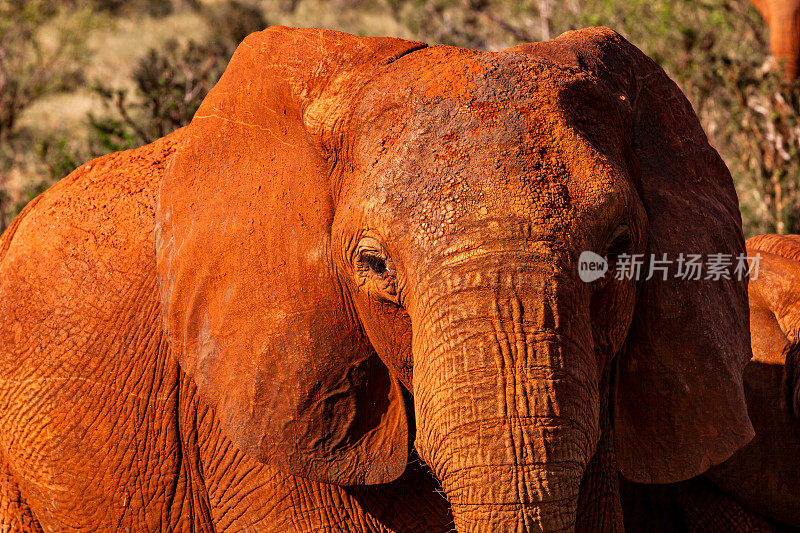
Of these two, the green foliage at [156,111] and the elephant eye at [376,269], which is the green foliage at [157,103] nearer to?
the green foliage at [156,111]

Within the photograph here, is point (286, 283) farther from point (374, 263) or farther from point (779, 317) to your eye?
point (779, 317)

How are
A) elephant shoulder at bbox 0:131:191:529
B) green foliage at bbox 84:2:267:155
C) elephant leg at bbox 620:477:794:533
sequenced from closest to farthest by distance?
elephant shoulder at bbox 0:131:191:529 < elephant leg at bbox 620:477:794:533 < green foliage at bbox 84:2:267:155

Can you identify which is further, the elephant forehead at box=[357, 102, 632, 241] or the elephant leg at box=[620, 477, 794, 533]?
the elephant leg at box=[620, 477, 794, 533]

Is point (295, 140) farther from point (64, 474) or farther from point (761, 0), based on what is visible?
point (761, 0)

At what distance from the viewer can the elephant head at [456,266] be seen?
2.14 metres

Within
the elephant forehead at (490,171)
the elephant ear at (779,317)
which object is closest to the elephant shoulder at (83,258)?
the elephant forehead at (490,171)

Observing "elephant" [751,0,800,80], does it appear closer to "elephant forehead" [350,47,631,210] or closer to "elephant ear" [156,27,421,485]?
"elephant forehead" [350,47,631,210]

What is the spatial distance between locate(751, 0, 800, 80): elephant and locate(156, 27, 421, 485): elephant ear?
5.51m

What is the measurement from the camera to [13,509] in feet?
11.6

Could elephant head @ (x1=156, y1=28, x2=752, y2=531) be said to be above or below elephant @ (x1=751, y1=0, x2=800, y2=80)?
above

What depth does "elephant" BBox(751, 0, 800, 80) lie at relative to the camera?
24.3 feet

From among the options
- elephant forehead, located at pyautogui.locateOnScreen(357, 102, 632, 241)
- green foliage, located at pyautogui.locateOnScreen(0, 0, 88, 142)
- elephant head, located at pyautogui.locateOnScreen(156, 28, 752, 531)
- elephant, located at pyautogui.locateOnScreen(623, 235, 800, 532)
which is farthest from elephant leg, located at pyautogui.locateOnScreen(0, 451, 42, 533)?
green foliage, located at pyautogui.locateOnScreen(0, 0, 88, 142)

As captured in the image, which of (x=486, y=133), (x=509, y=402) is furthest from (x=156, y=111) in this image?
(x=509, y=402)

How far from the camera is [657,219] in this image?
9.09 ft
